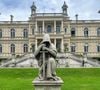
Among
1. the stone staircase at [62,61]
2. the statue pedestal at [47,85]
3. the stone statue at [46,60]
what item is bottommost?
the stone staircase at [62,61]

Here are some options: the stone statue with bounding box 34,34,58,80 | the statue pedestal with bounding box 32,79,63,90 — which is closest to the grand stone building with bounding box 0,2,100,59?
the stone statue with bounding box 34,34,58,80

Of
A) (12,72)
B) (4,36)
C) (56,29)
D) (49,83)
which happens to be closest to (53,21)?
(56,29)

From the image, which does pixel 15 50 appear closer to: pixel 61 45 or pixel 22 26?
pixel 22 26

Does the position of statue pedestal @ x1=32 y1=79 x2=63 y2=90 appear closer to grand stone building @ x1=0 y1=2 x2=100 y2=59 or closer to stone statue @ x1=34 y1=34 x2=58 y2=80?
stone statue @ x1=34 y1=34 x2=58 y2=80

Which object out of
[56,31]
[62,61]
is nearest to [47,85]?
[62,61]

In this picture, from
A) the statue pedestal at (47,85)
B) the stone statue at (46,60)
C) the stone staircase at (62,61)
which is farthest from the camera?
the stone staircase at (62,61)

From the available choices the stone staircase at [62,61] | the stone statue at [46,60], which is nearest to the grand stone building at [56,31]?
the stone staircase at [62,61]

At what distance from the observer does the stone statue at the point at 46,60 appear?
12680 mm

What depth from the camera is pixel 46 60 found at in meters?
12.9

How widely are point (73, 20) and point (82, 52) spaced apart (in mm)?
7189

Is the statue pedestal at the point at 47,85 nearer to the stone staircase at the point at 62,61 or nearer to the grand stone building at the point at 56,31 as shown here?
the stone staircase at the point at 62,61

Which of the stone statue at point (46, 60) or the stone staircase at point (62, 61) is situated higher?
the stone statue at point (46, 60)

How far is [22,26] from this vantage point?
72438 millimetres

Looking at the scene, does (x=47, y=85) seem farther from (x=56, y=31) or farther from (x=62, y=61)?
(x=56, y=31)
